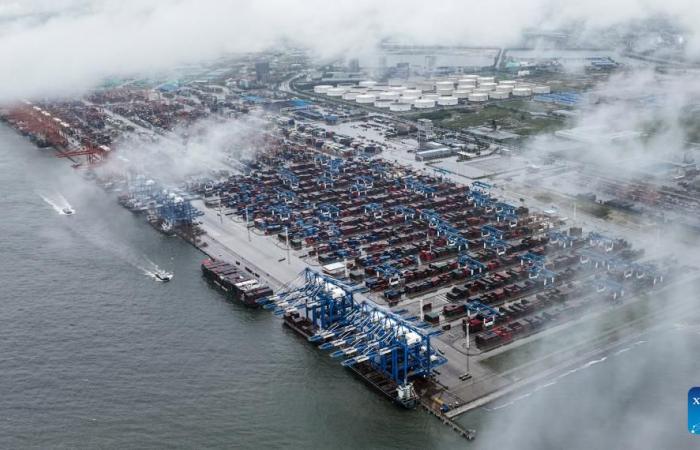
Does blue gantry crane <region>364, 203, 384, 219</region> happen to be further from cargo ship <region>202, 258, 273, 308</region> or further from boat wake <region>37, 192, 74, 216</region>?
boat wake <region>37, 192, 74, 216</region>

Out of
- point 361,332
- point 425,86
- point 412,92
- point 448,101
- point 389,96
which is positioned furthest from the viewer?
point 425,86

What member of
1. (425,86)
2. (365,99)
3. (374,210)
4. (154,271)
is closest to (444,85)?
(425,86)

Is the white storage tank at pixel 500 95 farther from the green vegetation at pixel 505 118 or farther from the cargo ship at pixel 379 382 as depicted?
the cargo ship at pixel 379 382

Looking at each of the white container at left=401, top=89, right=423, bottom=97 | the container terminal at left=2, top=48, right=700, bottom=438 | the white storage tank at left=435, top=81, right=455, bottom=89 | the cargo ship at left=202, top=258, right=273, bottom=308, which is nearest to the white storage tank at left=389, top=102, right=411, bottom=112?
the container terminal at left=2, top=48, right=700, bottom=438

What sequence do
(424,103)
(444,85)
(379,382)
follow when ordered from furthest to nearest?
(444,85)
(424,103)
(379,382)

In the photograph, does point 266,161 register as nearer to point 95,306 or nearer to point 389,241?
point 389,241

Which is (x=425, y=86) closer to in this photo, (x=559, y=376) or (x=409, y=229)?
(x=409, y=229)

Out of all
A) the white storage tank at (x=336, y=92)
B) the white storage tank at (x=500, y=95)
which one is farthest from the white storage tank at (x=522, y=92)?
the white storage tank at (x=336, y=92)
